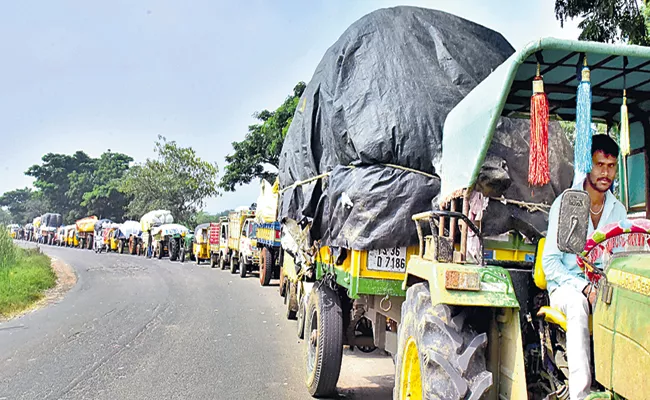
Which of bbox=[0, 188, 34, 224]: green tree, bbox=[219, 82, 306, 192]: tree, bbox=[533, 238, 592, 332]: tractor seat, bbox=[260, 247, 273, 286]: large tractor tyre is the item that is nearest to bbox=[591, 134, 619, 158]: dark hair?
bbox=[533, 238, 592, 332]: tractor seat

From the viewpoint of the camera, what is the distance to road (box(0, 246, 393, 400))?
6461 mm

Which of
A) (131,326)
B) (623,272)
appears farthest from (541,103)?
(131,326)

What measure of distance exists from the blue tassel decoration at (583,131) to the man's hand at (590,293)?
23.7 inches

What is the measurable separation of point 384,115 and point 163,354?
16.4 ft

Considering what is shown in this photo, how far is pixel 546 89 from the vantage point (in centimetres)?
391

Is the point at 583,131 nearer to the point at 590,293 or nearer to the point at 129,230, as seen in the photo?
the point at 590,293

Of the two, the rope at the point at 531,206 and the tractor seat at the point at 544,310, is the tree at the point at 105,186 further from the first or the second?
the tractor seat at the point at 544,310

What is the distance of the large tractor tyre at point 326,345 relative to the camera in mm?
5910

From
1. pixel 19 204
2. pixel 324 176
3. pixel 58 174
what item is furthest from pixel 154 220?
pixel 19 204

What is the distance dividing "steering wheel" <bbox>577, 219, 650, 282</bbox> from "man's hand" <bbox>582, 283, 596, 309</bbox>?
4cm

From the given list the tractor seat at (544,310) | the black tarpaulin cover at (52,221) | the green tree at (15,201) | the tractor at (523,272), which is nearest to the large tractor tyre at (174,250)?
the tractor at (523,272)

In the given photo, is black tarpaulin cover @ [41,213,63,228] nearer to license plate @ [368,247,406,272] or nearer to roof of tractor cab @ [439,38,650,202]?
license plate @ [368,247,406,272]

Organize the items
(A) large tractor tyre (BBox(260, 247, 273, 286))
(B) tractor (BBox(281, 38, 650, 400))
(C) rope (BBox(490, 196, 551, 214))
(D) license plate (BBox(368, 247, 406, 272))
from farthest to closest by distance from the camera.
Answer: (A) large tractor tyre (BBox(260, 247, 273, 286))
(D) license plate (BBox(368, 247, 406, 272))
(C) rope (BBox(490, 196, 551, 214))
(B) tractor (BBox(281, 38, 650, 400))

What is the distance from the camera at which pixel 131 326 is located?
1048cm
